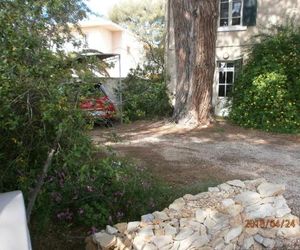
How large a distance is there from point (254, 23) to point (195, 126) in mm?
5797

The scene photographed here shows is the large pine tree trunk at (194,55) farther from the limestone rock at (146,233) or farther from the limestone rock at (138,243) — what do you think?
the limestone rock at (138,243)

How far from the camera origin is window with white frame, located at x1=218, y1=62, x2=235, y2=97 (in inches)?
603

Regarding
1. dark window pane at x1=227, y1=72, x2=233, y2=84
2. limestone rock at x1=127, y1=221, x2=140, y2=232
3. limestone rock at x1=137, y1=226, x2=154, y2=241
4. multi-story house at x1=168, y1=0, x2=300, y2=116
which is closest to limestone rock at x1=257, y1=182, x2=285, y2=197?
limestone rock at x1=137, y1=226, x2=154, y2=241

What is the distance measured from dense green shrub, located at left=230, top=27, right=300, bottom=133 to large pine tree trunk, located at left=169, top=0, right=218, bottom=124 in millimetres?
1353

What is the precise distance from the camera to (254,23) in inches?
577

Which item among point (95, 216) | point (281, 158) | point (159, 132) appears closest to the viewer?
point (95, 216)

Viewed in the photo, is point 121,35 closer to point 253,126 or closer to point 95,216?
point 253,126

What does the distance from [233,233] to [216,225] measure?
0.20 metres

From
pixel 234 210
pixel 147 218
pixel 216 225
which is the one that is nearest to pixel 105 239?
pixel 147 218

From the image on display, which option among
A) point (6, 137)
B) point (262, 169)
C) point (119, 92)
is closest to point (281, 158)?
point (262, 169)

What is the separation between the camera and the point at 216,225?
388 centimetres

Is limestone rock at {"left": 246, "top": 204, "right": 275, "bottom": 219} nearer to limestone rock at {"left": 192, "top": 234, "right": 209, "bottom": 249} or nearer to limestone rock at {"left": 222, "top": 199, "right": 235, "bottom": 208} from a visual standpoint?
limestone rock at {"left": 222, "top": 199, "right": 235, "bottom": 208}

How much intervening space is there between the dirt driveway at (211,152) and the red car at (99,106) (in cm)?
16

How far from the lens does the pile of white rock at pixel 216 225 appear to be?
366 cm
